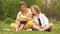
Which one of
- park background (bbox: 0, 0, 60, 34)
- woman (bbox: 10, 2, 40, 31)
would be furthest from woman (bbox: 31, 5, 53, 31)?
park background (bbox: 0, 0, 60, 34)

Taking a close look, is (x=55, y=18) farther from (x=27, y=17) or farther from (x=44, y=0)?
(x=27, y=17)

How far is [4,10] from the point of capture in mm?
26188

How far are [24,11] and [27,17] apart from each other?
0.23 meters

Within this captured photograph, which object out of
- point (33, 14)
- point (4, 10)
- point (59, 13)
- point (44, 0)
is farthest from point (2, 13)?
point (33, 14)

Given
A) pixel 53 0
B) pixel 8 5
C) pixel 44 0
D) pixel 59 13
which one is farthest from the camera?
pixel 44 0

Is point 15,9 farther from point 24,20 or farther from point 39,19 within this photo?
point 24,20

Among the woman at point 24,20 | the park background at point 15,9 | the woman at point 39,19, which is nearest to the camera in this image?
the woman at point 24,20

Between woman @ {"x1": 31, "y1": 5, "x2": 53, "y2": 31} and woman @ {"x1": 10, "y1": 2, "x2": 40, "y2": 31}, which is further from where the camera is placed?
woman @ {"x1": 31, "y1": 5, "x2": 53, "y2": 31}

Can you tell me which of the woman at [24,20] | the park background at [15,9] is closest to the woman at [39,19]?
the woman at [24,20]

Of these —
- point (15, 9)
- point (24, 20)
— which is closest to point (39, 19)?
point (24, 20)

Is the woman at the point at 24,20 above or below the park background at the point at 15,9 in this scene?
above

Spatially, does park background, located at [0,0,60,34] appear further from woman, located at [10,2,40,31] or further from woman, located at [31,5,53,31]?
woman, located at [10,2,40,31]

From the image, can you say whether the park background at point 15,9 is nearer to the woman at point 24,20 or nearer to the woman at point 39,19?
the woman at point 39,19

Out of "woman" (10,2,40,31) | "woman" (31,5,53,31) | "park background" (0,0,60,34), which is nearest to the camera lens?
"woman" (10,2,40,31)
